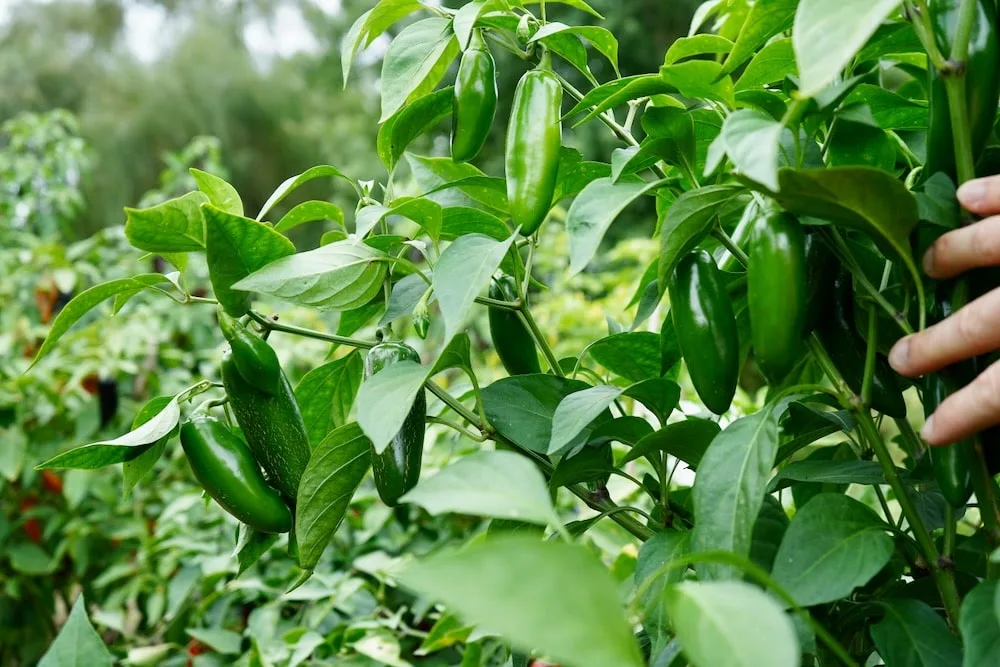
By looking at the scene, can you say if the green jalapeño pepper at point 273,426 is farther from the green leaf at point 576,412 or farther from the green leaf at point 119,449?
the green leaf at point 576,412

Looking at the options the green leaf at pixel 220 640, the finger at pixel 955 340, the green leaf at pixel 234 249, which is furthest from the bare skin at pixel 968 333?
the green leaf at pixel 220 640

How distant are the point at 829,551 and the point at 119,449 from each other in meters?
0.38

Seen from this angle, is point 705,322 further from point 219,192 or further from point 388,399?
point 219,192

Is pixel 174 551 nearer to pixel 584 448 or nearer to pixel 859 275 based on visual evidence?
pixel 584 448

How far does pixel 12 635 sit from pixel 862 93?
1485 mm

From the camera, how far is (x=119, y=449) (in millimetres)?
506

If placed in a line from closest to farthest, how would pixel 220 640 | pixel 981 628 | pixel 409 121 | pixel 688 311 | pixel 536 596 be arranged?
pixel 536 596 → pixel 981 628 → pixel 688 311 → pixel 409 121 → pixel 220 640

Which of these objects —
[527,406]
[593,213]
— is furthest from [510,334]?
[593,213]

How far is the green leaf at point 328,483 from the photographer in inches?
19.1

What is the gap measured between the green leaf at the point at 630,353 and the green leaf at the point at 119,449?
0.26 metres

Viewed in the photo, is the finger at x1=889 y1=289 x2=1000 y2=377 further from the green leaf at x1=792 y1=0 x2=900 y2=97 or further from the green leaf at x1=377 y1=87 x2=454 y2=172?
the green leaf at x1=377 y1=87 x2=454 y2=172

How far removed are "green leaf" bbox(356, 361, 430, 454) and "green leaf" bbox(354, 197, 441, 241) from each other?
0.32ft

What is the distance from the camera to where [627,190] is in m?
0.44

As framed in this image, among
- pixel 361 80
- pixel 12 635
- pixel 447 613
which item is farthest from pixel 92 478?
pixel 361 80
